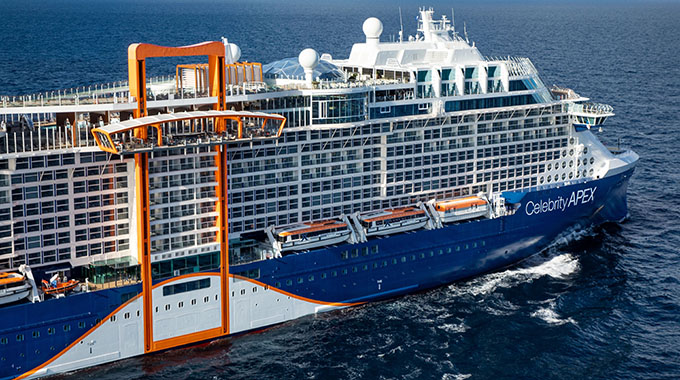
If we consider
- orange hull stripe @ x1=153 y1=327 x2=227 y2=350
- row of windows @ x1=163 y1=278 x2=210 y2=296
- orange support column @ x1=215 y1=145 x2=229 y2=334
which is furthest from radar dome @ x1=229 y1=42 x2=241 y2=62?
orange hull stripe @ x1=153 y1=327 x2=227 y2=350

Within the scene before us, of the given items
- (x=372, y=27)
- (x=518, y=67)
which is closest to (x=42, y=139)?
(x=372, y=27)

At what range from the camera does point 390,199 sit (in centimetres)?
5738

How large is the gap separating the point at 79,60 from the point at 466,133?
8581 cm

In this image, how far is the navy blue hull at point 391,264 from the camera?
44.3m

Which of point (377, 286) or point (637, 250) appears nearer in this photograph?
point (377, 286)

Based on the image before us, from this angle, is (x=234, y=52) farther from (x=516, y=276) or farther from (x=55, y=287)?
(x=516, y=276)

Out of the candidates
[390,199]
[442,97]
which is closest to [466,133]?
[442,97]

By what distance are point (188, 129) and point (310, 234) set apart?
990 cm

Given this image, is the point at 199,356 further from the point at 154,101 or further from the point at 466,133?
the point at 466,133

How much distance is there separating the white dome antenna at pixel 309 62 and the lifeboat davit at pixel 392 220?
9.28m

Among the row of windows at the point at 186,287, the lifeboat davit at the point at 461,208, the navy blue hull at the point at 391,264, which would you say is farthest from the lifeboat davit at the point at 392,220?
the row of windows at the point at 186,287

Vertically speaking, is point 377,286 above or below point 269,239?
below

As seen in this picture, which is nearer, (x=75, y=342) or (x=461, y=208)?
(x=75, y=342)

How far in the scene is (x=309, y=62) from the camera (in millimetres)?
53500
